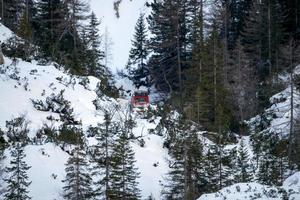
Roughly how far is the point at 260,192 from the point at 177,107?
22.7 meters

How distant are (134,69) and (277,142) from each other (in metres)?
30.9

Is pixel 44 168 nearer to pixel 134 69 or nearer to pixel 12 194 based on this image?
pixel 12 194

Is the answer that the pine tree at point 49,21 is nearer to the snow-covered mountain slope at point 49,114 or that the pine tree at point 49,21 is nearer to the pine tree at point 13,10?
the pine tree at point 13,10

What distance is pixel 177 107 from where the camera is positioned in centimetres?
3678

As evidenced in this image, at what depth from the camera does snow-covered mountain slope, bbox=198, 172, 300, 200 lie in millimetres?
13555

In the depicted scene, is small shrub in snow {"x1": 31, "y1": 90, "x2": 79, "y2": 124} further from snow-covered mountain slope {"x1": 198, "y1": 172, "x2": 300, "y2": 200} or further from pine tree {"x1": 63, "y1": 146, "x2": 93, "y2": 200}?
snow-covered mountain slope {"x1": 198, "y1": 172, "x2": 300, "y2": 200}

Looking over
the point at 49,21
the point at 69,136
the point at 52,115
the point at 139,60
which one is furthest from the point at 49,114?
the point at 139,60

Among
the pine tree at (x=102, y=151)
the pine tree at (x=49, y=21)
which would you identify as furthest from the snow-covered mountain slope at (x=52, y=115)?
the pine tree at (x=49, y=21)

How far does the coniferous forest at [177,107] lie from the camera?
21078 millimetres

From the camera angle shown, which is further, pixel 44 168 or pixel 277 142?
pixel 277 142

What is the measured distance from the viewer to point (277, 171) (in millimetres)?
23062

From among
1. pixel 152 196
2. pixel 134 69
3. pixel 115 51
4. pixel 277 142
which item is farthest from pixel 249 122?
pixel 115 51

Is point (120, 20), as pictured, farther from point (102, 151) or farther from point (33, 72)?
point (102, 151)

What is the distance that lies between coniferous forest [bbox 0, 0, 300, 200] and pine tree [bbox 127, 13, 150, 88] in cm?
16
